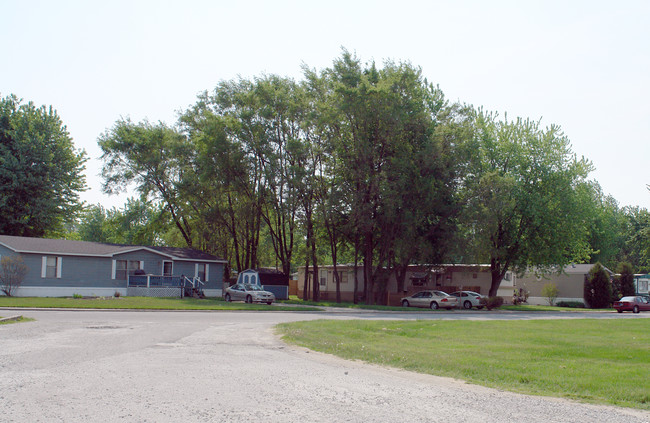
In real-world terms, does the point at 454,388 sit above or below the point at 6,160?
below

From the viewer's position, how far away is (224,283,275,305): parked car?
3984cm

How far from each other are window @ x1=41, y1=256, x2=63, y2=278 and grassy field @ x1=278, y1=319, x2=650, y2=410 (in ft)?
83.5

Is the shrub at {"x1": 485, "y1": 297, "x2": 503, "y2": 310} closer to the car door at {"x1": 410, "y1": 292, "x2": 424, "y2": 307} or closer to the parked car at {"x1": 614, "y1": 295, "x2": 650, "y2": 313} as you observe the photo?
the car door at {"x1": 410, "y1": 292, "x2": 424, "y2": 307}

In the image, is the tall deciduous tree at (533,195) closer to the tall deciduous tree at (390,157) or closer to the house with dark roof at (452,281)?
the house with dark roof at (452,281)

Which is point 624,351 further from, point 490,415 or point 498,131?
point 498,131

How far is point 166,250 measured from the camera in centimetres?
4822

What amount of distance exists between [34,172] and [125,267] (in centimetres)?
1321

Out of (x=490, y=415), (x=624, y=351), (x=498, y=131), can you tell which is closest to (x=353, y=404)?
(x=490, y=415)

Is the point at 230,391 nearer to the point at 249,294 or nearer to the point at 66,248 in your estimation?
the point at 249,294

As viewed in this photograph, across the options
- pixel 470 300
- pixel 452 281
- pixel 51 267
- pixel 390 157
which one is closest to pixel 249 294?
pixel 51 267

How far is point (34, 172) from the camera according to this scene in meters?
49.1

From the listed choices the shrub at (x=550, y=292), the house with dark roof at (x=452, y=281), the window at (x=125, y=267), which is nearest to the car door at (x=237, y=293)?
the window at (x=125, y=267)

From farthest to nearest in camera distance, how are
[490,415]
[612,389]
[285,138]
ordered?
[285,138] → [612,389] → [490,415]

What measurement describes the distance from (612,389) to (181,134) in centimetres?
5021
